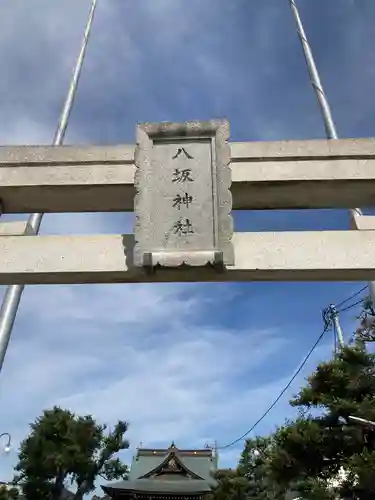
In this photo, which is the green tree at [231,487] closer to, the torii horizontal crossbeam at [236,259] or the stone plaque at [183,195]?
the torii horizontal crossbeam at [236,259]

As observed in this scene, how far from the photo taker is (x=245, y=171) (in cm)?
503

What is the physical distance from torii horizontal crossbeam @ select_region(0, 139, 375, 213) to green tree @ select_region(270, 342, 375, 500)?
7.55 m

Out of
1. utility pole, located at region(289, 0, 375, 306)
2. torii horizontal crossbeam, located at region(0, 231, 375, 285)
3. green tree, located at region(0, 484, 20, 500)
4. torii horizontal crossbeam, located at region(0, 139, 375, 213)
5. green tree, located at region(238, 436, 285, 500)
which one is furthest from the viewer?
green tree, located at region(0, 484, 20, 500)

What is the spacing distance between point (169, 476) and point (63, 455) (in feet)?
20.3

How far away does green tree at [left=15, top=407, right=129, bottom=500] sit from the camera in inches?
1187

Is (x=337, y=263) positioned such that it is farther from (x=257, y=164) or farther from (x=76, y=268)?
(x=76, y=268)

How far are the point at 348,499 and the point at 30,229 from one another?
9215mm

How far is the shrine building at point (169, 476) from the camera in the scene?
2583 cm

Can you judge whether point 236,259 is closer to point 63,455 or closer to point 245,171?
point 245,171

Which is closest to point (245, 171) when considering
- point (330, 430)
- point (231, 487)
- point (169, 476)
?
point (330, 430)

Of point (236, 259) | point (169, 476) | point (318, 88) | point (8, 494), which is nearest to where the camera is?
point (236, 259)

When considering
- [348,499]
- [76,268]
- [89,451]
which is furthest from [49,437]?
[76,268]

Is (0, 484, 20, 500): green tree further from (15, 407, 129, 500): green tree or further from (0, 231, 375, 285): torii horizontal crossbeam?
(0, 231, 375, 285): torii horizontal crossbeam

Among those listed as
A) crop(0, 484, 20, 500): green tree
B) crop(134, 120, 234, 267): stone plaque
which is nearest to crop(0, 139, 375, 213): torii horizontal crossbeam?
crop(134, 120, 234, 267): stone plaque
